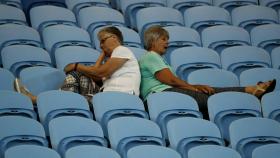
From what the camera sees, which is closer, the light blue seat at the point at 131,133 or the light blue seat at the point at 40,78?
the light blue seat at the point at 131,133

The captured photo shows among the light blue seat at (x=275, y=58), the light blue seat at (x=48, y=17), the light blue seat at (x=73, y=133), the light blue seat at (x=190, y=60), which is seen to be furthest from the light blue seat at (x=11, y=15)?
the light blue seat at (x=275, y=58)

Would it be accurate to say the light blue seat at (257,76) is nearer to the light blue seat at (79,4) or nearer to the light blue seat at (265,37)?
the light blue seat at (265,37)

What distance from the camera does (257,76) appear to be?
26.7ft

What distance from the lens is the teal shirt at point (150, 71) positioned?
7.59 m

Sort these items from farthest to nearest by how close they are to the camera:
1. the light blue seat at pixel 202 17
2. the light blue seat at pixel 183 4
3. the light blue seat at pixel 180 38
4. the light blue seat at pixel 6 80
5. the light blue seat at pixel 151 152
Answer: the light blue seat at pixel 183 4 < the light blue seat at pixel 202 17 < the light blue seat at pixel 180 38 < the light blue seat at pixel 6 80 < the light blue seat at pixel 151 152

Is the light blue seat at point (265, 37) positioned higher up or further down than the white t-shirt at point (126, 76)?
further down

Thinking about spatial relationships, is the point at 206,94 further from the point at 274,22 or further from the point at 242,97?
the point at 274,22

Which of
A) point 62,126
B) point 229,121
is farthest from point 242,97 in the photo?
point 62,126

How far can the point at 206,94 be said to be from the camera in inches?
300

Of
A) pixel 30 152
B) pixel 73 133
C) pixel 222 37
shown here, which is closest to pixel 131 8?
pixel 222 37

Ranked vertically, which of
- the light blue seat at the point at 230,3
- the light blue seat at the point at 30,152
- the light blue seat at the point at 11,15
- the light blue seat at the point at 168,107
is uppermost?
the light blue seat at the point at 30,152

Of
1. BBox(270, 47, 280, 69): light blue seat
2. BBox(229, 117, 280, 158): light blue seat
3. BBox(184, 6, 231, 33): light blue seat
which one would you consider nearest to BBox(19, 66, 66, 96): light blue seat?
BBox(229, 117, 280, 158): light blue seat

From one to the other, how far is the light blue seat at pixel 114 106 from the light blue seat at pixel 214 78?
808mm

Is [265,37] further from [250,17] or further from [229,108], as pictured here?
[229,108]
